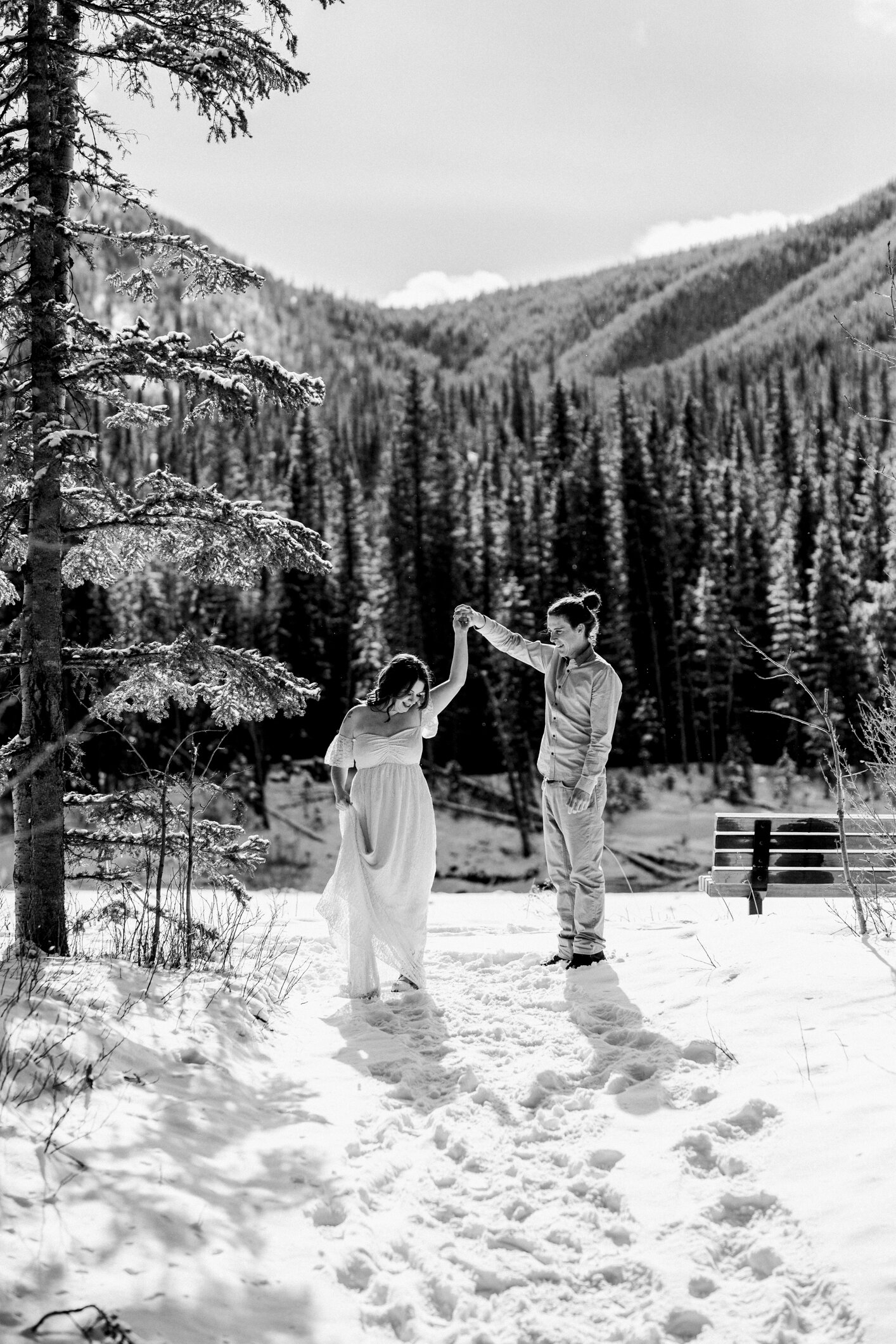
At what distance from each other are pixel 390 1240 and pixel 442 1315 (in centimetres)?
36

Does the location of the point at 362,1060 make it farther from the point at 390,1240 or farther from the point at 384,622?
the point at 384,622

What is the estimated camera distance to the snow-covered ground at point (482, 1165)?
2.74 m

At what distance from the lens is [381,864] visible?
611 centimetres

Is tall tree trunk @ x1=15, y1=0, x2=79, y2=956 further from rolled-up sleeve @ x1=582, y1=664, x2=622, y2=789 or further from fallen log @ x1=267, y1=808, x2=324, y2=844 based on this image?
fallen log @ x1=267, y1=808, x2=324, y2=844

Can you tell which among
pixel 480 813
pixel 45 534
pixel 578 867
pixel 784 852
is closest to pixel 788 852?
pixel 784 852

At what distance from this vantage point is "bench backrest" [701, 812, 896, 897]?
8.50 meters

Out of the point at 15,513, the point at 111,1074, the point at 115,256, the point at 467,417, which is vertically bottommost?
the point at 111,1074

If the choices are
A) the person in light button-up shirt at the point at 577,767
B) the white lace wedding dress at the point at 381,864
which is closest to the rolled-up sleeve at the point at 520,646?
the person in light button-up shirt at the point at 577,767

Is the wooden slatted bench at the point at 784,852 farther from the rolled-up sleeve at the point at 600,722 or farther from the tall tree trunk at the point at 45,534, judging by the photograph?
the tall tree trunk at the point at 45,534

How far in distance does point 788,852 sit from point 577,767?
5.11 m

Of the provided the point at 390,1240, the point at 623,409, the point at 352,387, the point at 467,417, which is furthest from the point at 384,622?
the point at 352,387

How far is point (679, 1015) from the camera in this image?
5.21m

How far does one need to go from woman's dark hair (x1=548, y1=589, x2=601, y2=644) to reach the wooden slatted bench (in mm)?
3177

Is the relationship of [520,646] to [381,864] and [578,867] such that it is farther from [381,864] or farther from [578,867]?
[381,864]
